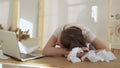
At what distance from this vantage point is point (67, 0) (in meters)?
3.98

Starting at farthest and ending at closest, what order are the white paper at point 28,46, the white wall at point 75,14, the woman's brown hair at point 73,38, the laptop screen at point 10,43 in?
the white wall at point 75,14, the white paper at point 28,46, the woman's brown hair at point 73,38, the laptop screen at point 10,43

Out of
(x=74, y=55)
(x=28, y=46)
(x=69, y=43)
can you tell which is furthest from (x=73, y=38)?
(x=28, y=46)

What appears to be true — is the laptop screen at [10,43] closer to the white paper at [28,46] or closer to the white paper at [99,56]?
the white paper at [28,46]

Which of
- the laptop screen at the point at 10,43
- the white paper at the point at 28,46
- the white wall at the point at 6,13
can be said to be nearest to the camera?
the laptop screen at the point at 10,43

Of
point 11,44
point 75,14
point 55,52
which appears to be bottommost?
point 55,52

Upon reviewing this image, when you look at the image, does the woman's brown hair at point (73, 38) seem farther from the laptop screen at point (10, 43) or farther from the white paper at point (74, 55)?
the laptop screen at point (10, 43)

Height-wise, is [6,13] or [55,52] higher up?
[6,13]

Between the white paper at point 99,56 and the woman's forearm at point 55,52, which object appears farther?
the woman's forearm at point 55,52

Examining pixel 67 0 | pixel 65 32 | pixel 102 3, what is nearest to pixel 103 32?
pixel 102 3

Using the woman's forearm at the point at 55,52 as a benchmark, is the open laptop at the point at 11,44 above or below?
above

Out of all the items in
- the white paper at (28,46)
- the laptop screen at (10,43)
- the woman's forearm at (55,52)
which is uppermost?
the laptop screen at (10,43)

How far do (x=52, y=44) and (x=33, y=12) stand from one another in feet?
7.83

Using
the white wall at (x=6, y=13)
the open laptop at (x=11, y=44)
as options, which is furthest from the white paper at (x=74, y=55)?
the white wall at (x=6, y=13)

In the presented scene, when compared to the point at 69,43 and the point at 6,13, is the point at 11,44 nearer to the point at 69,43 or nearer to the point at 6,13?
the point at 69,43
